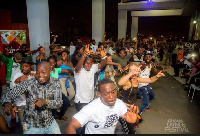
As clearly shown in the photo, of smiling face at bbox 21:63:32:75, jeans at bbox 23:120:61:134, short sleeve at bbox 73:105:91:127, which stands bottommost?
jeans at bbox 23:120:61:134

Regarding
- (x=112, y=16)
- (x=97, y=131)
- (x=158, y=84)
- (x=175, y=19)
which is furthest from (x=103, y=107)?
(x=175, y=19)

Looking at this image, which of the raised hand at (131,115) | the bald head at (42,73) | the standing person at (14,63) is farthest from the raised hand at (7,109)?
the standing person at (14,63)

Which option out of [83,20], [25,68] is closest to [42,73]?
[25,68]

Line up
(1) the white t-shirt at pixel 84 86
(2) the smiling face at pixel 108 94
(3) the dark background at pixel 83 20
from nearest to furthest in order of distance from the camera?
1. (2) the smiling face at pixel 108 94
2. (1) the white t-shirt at pixel 84 86
3. (3) the dark background at pixel 83 20

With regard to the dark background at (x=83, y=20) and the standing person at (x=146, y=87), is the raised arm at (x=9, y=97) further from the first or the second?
the dark background at (x=83, y=20)

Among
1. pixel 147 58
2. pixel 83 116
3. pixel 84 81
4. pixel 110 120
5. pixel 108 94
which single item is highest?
pixel 147 58

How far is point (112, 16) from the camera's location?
23.7m

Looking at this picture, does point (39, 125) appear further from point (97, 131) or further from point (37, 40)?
point (37, 40)

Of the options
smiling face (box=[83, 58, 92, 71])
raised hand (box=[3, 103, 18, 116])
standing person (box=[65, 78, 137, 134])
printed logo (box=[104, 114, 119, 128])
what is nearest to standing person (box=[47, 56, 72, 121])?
smiling face (box=[83, 58, 92, 71])

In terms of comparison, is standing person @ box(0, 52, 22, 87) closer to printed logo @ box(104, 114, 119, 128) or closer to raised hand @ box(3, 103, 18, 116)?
raised hand @ box(3, 103, 18, 116)

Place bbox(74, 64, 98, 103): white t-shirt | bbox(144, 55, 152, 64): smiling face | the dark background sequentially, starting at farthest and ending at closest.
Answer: the dark background → bbox(144, 55, 152, 64): smiling face → bbox(74, 64, 98, 103): white t-shirt

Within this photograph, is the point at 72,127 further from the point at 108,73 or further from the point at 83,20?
the point at 83,20

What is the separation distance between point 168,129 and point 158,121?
1.27 ft

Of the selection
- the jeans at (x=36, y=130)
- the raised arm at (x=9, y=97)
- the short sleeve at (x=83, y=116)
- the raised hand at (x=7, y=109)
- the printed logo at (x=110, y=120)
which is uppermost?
the raised arm at (x=9, y=97)
